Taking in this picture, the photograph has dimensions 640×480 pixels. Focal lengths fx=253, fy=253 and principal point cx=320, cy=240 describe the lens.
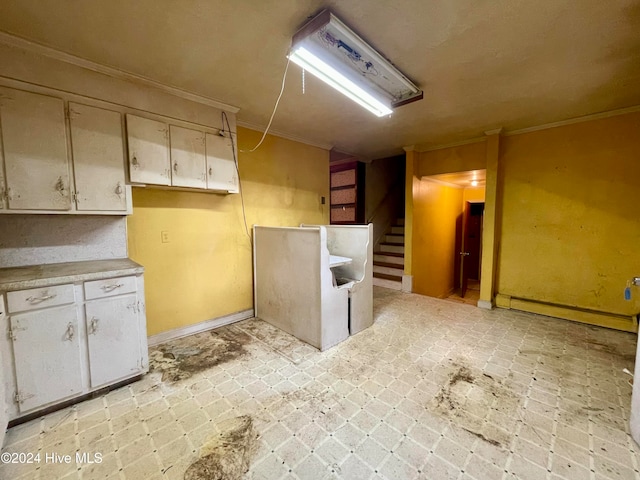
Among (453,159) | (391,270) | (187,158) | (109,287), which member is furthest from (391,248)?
(109,287)

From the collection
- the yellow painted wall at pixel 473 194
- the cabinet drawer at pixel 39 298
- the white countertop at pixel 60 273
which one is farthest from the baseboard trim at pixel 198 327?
the yellow painted wall at pixel 473 194

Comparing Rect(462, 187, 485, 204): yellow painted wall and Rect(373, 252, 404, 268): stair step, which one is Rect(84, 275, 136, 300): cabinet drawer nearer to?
Rect(373, 252, 404, 268): stair step

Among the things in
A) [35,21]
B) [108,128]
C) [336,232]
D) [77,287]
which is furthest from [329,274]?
[35,21]

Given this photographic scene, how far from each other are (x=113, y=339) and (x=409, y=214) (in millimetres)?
4093

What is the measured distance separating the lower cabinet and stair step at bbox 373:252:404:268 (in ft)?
13.7

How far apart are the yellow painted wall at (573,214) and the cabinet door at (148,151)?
4.19 metres

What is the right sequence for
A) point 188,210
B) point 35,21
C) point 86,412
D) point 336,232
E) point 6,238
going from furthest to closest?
point 336,232, point 188,210, point 6,238, point 86,412, point 35,21

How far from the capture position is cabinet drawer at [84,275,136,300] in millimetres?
1808

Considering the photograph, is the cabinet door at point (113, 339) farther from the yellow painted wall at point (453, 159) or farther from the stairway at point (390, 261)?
the yellow painted wall at point (453, 159)

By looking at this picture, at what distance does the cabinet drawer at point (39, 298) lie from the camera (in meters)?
1.56

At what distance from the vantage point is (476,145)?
12.3 ft

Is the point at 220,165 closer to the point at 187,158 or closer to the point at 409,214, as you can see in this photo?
the point at 187,158

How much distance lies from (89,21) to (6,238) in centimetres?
Result: 167

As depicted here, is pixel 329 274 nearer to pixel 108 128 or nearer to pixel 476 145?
pixel 108 128
